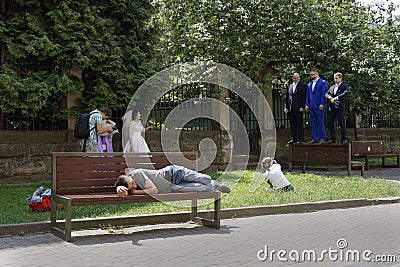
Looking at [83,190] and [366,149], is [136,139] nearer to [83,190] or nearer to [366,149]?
[83,190]

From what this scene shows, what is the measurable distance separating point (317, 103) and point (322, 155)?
1.57 meters

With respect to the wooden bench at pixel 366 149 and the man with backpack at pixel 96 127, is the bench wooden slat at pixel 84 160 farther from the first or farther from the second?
the wooden bench at pixel 366 149

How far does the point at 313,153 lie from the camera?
52.3 ft

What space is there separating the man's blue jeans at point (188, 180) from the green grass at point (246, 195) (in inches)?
36.7

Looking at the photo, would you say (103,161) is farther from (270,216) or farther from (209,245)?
(270,216)

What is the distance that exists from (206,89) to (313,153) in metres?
3.82

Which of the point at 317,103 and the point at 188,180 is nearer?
the point at 188,180

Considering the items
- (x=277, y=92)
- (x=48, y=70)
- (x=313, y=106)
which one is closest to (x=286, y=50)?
(x=277, y=92)

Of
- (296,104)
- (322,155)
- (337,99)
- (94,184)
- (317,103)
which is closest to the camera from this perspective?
(94,184)

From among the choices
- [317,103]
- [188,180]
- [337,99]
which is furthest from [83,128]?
→ [337,99]

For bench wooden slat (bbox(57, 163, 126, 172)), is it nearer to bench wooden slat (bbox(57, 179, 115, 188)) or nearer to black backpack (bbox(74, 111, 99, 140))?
bench wooden slat (bbox(57, 179, 115, 188))

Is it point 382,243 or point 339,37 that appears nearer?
point 382,243

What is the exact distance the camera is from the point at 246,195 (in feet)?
37.4

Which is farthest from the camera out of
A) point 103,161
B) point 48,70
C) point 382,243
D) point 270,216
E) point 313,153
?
point 313,153
